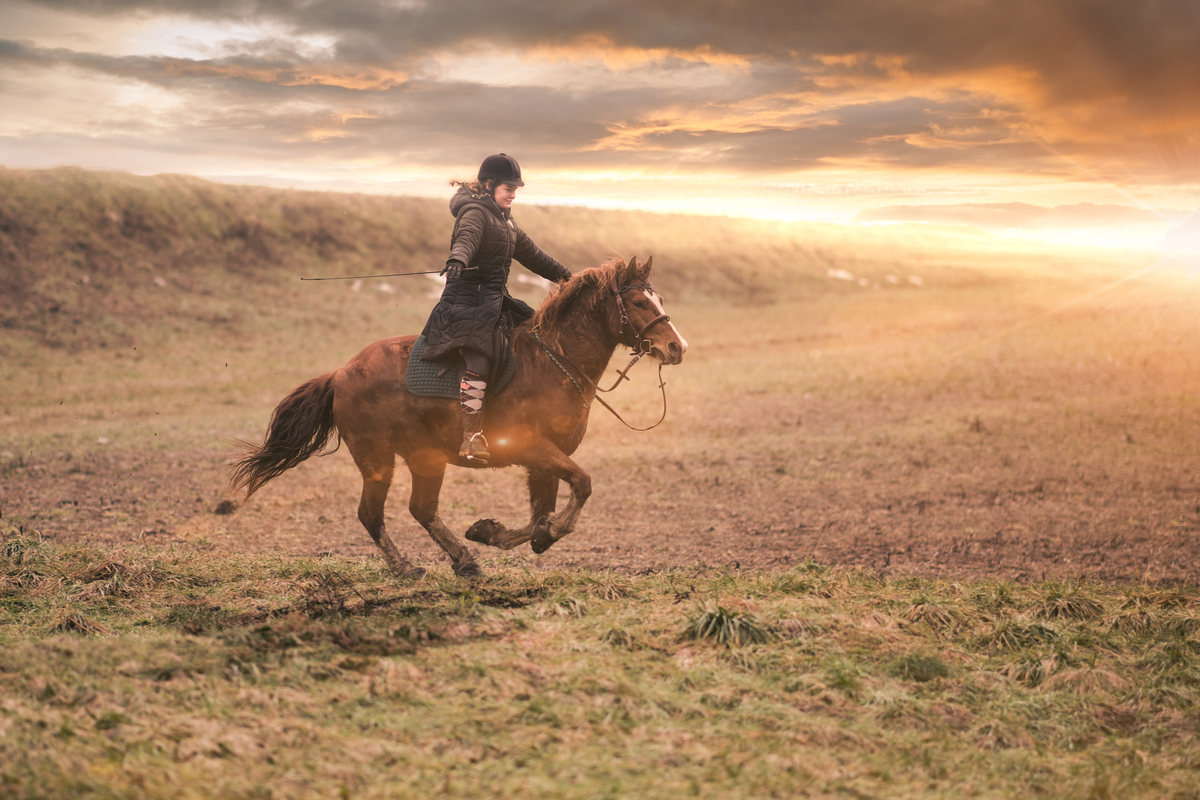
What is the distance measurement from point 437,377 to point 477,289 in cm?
91

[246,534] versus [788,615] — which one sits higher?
→ [788,615]

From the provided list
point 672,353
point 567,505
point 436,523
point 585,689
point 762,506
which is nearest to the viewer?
point 585,689

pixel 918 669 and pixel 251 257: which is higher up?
pixel 251 257

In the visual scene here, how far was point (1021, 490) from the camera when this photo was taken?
40.3 ft

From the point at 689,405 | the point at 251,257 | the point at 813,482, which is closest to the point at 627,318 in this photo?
the point at 813,482

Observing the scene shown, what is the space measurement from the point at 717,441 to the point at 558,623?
37.6ft

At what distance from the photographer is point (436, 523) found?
7.80m

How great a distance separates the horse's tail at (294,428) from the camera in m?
8.15

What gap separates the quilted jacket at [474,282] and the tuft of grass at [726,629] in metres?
3.04

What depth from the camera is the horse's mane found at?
712 cm

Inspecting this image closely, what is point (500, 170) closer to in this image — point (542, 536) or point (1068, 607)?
point (542, 536)

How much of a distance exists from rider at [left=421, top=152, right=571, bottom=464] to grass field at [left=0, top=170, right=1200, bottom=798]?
5.63 feet

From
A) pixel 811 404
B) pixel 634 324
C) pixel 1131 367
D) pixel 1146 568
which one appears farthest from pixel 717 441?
pixel 1131 367

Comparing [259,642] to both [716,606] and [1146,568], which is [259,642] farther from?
[1146,568]
